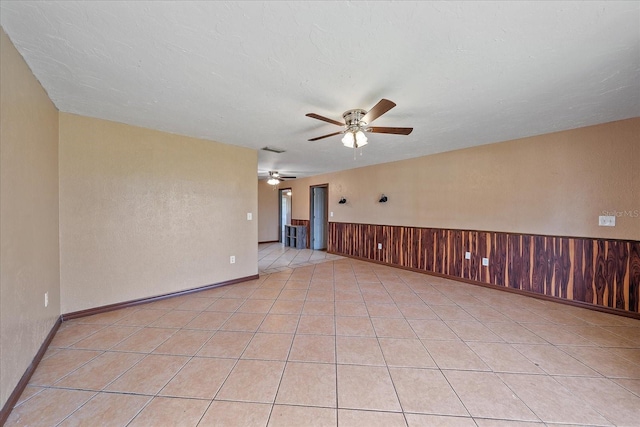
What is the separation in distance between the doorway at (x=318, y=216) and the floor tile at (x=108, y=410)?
19.6 ft

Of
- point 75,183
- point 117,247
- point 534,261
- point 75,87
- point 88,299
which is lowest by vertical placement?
point 88,299

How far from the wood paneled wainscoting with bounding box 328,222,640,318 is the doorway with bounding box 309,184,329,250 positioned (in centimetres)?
275

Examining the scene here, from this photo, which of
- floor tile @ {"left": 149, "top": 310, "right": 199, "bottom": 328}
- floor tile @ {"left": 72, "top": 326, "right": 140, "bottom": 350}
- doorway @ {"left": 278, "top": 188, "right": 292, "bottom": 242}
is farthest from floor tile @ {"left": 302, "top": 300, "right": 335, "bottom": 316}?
doorway @ {"left": 278, "top": 188, "right": 292, "bottom": 242}

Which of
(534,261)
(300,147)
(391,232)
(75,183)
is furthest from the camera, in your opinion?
(391,232)

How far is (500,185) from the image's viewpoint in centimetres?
371

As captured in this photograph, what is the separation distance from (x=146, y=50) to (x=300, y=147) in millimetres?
2577

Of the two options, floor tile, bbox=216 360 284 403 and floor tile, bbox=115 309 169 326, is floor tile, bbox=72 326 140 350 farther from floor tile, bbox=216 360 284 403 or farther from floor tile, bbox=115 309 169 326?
floor tile, bbox=216 360 284 403

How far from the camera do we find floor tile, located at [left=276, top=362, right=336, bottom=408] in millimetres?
1522

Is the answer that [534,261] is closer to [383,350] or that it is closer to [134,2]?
[383,350]

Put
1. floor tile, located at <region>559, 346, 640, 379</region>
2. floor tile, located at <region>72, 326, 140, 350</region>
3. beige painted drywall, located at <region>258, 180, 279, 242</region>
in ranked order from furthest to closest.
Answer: beige painted drywall, located at <region>258, 180, 279, 242</region>
floor tile, located at <region>72, 326, 140, 350</region>
floor tile, located at <region>559, 346, 640, 379</region>

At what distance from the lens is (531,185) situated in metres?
3.42

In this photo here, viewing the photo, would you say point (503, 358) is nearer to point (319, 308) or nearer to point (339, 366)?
point (339, 366)

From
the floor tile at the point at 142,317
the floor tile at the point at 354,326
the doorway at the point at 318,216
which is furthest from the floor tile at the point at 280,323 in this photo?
the doorway at the point at 318,216

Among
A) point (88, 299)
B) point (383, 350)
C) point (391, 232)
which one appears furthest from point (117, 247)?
point (391, 232)
